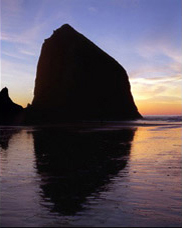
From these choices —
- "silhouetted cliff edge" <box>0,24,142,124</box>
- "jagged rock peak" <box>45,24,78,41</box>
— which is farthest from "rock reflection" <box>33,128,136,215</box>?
"jagged rock peak" <box>45,24,78,41</box>

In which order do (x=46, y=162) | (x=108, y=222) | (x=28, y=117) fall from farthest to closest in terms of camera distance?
1. (x=28, y=117)
2. (x=46, y=162)
3. (x=108, y=222)

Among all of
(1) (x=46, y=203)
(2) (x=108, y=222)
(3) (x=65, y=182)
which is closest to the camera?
(2) (x=108, y=222)

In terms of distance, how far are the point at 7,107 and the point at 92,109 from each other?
56629 millimetres

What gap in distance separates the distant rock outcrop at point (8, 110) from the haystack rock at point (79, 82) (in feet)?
129

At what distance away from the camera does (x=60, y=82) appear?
484 ft

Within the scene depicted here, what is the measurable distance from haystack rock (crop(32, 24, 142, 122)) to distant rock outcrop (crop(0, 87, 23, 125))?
129 feet

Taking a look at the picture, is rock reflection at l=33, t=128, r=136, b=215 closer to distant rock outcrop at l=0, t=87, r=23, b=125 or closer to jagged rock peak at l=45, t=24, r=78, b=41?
distant rock outcrop at l=0, t=87, r=23, b=125

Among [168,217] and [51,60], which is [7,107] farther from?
[168,217]

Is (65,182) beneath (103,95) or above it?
beneath

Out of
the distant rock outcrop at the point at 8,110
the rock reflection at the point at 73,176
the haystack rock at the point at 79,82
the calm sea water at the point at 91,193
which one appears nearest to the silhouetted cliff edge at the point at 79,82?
the haystack rock at the point at 79,82

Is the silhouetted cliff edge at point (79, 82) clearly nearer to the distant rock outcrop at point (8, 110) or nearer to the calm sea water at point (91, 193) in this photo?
the distant rock outcrop at point (8, 110)

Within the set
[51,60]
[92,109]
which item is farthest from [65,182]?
[51,60]

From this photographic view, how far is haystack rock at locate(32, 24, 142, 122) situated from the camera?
143m

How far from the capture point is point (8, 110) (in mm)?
93375
